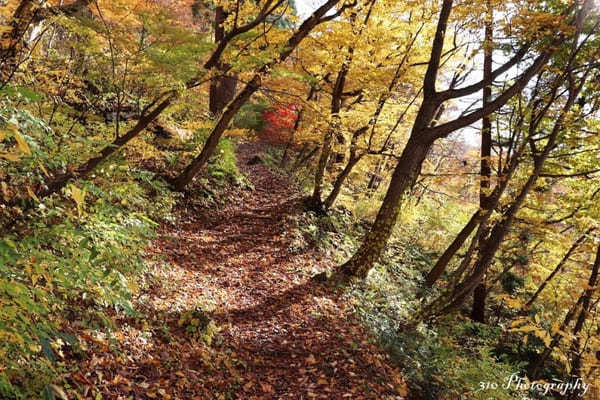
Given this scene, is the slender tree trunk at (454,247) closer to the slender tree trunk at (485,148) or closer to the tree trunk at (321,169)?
the slender tree trunk at (485,148)

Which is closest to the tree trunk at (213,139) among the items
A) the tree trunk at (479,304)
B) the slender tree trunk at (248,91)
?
the slender tree trunk at (248,91)

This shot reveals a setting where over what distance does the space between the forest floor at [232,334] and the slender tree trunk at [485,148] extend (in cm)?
398

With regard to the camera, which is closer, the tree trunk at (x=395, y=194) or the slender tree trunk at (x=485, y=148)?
the slender tree trunk at (x=485, y=148)

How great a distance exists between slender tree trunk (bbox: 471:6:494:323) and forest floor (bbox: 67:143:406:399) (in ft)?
13.1

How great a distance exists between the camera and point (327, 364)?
5.27m

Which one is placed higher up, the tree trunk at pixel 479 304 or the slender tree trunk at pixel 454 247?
the slender tree trunk at pixel 454 247

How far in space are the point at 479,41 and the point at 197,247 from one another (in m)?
7.58

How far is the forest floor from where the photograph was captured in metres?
3.85

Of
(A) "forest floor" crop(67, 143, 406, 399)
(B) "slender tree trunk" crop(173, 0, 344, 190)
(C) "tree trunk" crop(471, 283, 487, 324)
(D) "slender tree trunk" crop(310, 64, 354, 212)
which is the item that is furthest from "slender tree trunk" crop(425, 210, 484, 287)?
(B) "slender tree trunk" crop(173, 0, 344, 190)

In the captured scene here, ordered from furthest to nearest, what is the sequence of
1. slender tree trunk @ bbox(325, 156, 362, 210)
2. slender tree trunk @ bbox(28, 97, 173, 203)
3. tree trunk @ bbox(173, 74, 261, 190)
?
slender tree trunk @ bbox(325, 156, 362, 210), tree trunk @ bbox(173, 74, 261, 190), slender tree trunk @ bbox(28, 97, 173, 203)

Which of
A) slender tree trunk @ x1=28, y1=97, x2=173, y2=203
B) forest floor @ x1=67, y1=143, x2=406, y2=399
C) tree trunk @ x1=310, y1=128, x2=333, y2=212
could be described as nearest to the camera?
forest floor @ x1=67, y1=143, x2=406, y2=399

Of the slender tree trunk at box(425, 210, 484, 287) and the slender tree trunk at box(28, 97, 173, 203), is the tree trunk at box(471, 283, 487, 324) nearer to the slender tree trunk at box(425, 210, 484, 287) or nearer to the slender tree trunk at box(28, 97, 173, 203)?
the slender tree trunk at box(425, 210, 484, 287)

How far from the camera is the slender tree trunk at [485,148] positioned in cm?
718

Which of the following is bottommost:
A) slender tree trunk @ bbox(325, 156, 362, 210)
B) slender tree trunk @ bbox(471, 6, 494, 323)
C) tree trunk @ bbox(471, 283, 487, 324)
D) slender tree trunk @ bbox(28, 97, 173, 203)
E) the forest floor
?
the forest floor
